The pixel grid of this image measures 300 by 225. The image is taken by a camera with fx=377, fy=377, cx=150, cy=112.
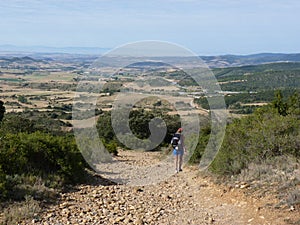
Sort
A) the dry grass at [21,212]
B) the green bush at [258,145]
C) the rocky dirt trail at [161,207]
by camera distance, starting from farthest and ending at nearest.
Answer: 1. the green bush at [258,145]
2. the rocky dirt trail at [161,207]
3. the dry grass at [21,212]

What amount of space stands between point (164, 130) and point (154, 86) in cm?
731

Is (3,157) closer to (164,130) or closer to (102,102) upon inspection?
(164,130)

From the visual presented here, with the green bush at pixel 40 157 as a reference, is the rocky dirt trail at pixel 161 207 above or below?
below

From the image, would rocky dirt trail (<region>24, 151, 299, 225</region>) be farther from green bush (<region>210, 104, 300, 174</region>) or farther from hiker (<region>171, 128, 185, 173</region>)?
hiker (<region>171, 128, 185, 173</region>)

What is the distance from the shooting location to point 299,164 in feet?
27.1

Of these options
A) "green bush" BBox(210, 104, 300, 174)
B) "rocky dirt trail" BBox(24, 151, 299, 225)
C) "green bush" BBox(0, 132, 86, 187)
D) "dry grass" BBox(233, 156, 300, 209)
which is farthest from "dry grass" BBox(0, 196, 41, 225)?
"green bush" BBox(210, 104, 300, 174)

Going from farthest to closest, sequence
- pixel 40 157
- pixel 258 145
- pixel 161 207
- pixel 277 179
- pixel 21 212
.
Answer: pixel 258 145, pixel 40 157, pixel 277 179, pixel 161 207, pixel 21 212

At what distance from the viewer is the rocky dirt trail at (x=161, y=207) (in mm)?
6359

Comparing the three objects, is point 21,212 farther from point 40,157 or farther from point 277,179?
point 277,179

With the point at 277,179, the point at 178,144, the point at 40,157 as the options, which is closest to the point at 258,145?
the point at 277,179

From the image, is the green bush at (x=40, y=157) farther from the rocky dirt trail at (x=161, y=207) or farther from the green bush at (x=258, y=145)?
the green bush at (x=258, y=145)

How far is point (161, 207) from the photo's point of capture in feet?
24.2

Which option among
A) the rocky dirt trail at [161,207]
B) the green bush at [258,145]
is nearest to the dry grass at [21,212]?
the rocky dirt trail at [161,207]

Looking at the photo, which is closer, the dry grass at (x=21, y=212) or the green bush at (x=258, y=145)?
the dry grass at (x=21, y=212)
